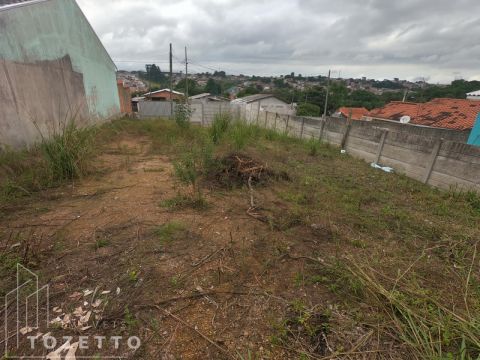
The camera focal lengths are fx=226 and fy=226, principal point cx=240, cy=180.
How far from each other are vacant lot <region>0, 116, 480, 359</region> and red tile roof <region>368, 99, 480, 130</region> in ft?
41.3

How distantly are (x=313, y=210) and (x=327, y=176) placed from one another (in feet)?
5.99

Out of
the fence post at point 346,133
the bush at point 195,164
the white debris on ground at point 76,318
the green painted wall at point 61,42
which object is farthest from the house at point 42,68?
the fence post at point 346,133

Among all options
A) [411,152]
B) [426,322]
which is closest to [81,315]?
[426,322]

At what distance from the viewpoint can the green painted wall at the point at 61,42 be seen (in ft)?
13.7

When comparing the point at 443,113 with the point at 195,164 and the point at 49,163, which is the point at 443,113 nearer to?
the point at 195,164

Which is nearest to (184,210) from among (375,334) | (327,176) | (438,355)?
(375,334)

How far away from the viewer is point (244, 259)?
2018 millimetres

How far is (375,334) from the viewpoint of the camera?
4.59 feet

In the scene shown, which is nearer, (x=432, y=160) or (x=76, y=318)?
(x=76, y=318)

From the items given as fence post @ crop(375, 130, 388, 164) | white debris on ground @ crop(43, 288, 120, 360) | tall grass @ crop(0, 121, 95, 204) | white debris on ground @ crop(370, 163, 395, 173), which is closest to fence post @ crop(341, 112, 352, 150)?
fence post @ crop(375, 130, 388, 164)

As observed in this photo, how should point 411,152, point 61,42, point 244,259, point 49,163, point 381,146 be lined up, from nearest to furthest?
1. point 244,259
2. point 49,163
3. point 411,152
4. point 381,146
5. point 61,42

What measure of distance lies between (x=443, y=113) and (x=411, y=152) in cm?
1312

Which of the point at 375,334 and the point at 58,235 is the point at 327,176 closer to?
the point at 375,334

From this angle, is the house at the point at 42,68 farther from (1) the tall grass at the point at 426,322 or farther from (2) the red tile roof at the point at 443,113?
(2) the red tile roof at the point at 443,113
